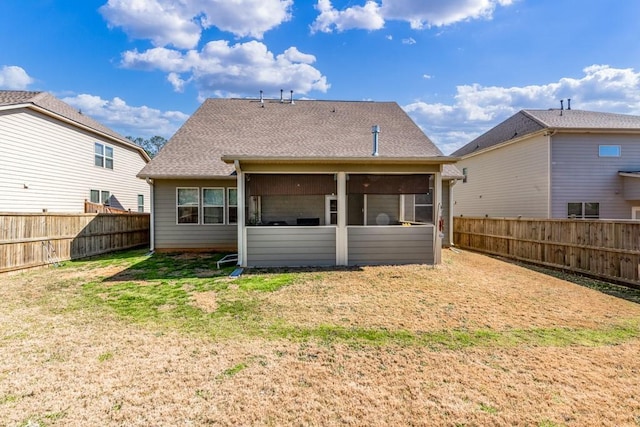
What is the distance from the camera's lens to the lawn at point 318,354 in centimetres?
253

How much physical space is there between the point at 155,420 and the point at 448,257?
958 cm

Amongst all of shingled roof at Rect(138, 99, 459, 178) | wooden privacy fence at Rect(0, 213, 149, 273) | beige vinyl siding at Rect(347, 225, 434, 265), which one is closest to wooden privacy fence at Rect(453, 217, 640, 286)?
shingled roof at Rect(138, 99, 459, 178)

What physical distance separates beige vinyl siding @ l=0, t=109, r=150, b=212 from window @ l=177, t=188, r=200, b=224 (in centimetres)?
556

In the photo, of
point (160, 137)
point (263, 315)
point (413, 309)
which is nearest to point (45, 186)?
point (263, 315)

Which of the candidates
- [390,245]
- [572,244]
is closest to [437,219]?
[390,245]

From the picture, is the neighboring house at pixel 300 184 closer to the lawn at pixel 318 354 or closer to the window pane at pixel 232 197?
the window pane at pixel 232 197

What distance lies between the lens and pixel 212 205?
1139 cm

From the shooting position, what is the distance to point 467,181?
1823cm

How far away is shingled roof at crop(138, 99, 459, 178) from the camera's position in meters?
11.1

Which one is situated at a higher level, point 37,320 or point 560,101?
point 560,101

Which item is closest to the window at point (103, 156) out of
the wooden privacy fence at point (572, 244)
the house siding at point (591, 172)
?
the wooden privacy fence at point (572, 244)

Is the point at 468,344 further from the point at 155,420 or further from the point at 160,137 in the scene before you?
the point at 160,137

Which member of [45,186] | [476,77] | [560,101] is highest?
[476,77]

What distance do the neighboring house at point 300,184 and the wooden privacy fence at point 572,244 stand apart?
90.4 inches
